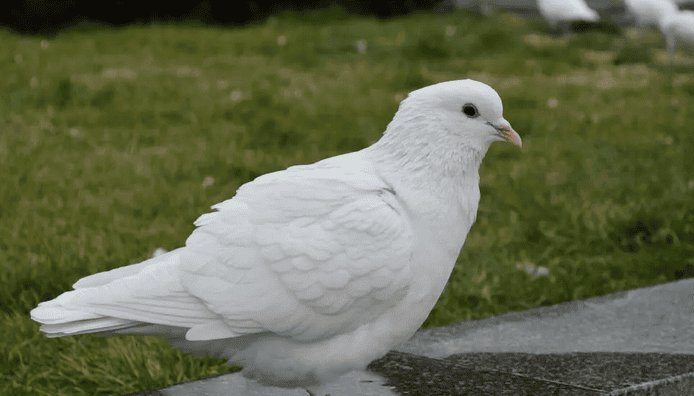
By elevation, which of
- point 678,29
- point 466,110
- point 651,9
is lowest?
point 466,110

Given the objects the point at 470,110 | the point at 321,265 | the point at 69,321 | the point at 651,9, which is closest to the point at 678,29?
the point at 651,9

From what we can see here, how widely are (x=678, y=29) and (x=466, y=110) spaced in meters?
6.90

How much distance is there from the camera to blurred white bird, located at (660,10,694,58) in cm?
812

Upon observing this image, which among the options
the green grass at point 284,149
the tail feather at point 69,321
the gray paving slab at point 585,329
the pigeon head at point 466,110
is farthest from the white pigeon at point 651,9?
the tail feather at point 69,321

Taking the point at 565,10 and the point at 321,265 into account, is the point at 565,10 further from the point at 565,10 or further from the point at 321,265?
the point at 321,265

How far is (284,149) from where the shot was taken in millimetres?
5410

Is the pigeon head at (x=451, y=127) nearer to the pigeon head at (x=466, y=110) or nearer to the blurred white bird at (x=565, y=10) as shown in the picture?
the pigeon head at (x=466, y=110)

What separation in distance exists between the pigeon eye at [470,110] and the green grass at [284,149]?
1.43 meters

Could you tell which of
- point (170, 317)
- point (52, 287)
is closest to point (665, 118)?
point (52, 287)

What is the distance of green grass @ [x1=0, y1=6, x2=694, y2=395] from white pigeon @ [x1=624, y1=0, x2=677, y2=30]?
1.21ft

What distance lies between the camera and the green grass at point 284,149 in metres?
3.62

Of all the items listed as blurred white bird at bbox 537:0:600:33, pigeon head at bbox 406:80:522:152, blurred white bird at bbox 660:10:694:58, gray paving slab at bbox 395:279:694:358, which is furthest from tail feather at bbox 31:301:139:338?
blurred white bird at bbox 537:0:600:33

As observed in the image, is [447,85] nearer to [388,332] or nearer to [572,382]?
[388,332]

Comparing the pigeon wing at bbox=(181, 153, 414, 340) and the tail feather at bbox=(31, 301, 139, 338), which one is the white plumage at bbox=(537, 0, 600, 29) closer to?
the pigeon wing at bbox=(181, 153, 414, 340)
